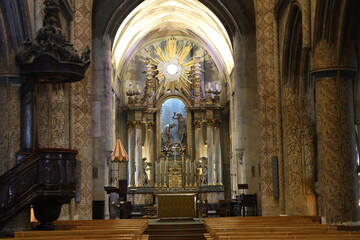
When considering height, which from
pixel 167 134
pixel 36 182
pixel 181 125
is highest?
pixel 181 125

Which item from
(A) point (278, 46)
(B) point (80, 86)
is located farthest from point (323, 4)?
(B) point (80, 86)

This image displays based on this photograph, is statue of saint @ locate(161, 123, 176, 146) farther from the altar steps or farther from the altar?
the altar steps

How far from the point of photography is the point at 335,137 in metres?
12.0

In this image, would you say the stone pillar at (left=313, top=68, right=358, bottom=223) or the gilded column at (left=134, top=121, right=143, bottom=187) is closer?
the stone pillar at (left=313, top=68, right=358, bottom=223)

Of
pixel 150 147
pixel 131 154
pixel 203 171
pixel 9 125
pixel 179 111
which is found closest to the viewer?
pixel 9 125

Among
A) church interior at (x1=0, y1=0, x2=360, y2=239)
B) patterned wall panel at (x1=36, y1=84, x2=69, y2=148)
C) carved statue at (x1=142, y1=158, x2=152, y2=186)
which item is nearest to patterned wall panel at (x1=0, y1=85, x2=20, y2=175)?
church interior at (x1=0, y1=0, x2=360, y2=239)

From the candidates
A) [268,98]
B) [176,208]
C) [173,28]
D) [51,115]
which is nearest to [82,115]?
[51,115]

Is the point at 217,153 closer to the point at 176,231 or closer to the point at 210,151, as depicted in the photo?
the point at 210,151

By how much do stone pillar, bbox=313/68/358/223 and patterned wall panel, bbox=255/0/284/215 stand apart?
174 inches

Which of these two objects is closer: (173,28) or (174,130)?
(173,28)

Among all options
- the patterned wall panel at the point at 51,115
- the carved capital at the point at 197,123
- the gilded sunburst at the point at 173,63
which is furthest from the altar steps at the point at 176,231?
the gilded sunburst at the point at 173,63

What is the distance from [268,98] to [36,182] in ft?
27.2

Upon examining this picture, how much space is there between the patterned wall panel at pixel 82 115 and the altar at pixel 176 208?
472 cm

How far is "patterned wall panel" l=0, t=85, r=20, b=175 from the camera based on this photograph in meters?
12.3
